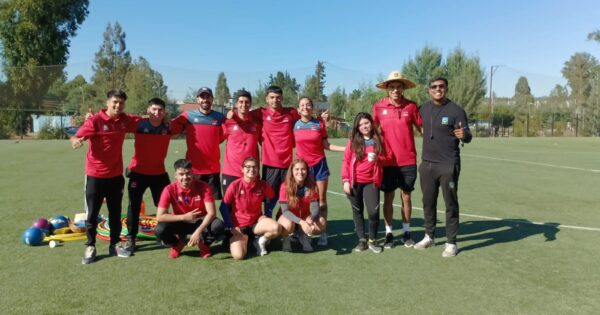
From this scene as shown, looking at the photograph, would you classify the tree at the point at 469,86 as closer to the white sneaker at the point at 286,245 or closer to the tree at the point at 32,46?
the tree at the point at 32,46

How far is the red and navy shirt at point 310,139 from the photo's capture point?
5570 millimetres

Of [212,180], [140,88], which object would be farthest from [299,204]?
[140,88]

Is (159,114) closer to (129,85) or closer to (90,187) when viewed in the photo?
(90,187)

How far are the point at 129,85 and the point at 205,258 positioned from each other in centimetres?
3801

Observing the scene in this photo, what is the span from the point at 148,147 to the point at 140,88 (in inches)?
1428

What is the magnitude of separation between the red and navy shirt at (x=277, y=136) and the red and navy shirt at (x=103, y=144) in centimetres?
163

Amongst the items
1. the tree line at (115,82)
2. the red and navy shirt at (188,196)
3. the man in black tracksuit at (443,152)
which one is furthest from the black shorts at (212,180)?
the tree line at (115,82)

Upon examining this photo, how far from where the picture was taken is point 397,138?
17.8 ft

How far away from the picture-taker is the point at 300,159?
529 centimetres

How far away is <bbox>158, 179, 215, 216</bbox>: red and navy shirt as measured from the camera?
16.5 ft

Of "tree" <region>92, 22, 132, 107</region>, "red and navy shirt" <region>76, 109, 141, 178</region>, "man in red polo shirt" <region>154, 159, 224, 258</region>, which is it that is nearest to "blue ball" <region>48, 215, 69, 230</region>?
"red and navy shirt" <region>76, 109, 141, 178</region>

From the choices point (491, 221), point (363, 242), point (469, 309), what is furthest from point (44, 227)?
point (491, 221)

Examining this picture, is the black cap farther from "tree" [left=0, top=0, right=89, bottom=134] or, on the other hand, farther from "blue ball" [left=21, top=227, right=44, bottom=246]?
"tree" [left=0, top=0, right=89, bottom=134]

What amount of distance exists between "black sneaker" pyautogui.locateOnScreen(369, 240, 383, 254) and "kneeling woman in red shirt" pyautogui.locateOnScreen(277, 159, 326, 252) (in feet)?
1.98
